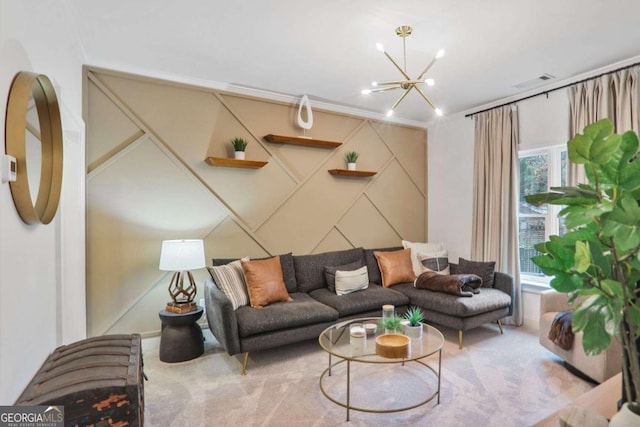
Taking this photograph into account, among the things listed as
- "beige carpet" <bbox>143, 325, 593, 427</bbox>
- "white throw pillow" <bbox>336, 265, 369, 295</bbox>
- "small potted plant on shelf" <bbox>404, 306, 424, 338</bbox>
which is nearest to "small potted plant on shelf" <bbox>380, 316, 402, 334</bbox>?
"small potted plant on shelf" <bbox>404, 306, 424, 338</bbox>

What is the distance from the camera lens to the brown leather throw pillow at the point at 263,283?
3303mm

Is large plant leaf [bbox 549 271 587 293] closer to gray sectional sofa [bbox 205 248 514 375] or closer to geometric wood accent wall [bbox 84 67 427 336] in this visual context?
gray sectional sofa [bbox 205 248 514 375]

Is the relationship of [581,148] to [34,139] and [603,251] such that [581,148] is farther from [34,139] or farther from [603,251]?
[34,139]

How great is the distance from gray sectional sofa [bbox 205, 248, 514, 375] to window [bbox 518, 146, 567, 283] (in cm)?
54

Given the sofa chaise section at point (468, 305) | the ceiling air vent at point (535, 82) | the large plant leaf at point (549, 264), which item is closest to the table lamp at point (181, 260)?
the sofa chaise section at point (468, 305)

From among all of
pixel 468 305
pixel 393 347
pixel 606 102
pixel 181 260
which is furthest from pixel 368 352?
pixel 606 102

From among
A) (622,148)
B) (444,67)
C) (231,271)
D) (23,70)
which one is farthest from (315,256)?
(622,148)

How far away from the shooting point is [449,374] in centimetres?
287

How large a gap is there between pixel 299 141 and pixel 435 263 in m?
2.29

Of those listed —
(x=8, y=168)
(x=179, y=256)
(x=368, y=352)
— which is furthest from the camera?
(x=179, y=256)

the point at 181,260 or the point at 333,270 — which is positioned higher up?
the point at 181,260

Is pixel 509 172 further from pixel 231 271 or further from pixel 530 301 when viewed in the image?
pixel 231 271

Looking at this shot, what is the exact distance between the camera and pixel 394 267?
14.1 ft

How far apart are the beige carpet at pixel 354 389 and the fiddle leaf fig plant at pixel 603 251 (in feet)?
5.85
